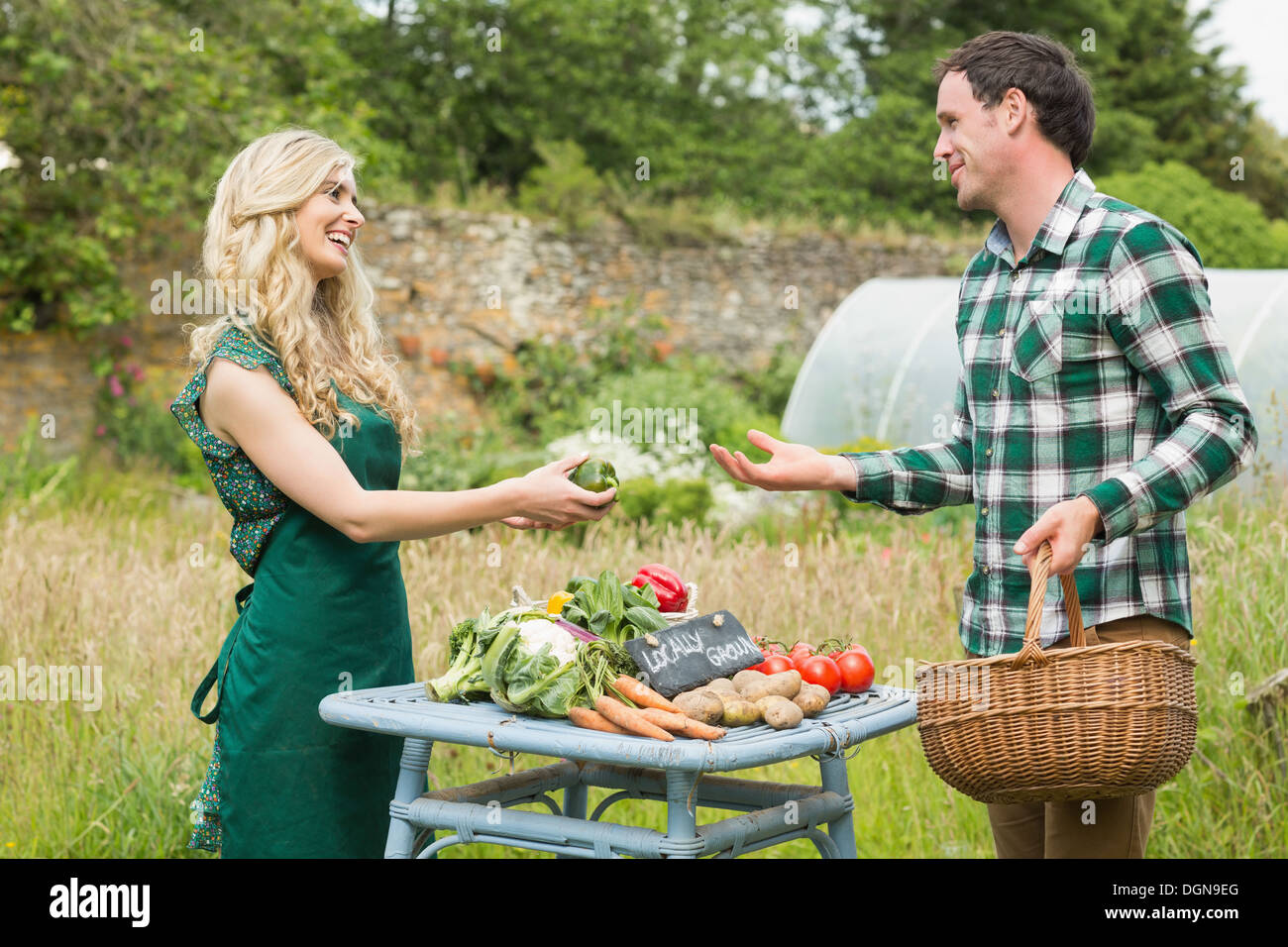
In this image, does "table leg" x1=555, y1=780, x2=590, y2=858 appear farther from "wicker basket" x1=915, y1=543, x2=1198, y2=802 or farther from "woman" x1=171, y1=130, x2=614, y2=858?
"wicker basket" x1=915, y1=543, x2=1198, y2=802

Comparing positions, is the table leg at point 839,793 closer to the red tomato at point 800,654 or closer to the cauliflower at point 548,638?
the red tomato at point 800,654

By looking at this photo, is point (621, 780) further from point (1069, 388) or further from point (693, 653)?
point (1069, 388)

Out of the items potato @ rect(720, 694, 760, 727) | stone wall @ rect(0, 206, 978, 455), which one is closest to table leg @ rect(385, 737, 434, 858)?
potato @ rect(720, 694, 760, 727)

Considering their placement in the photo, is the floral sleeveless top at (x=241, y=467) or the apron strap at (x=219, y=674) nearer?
the floral sleeveless top at (x=241, y=467)

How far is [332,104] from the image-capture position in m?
12.5

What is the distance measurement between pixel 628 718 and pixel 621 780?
24.9 inches

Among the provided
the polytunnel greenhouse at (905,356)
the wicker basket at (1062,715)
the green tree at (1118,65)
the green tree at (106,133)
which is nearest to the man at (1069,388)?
the wicker basket at (1062,715)

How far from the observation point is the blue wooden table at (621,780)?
81.5 inches

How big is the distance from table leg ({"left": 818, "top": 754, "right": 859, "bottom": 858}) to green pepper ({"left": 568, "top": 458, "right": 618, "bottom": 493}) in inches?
29.6

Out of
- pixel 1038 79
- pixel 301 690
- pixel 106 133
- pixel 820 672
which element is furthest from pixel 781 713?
pixel 106 133

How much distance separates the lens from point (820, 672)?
248 centimetres
